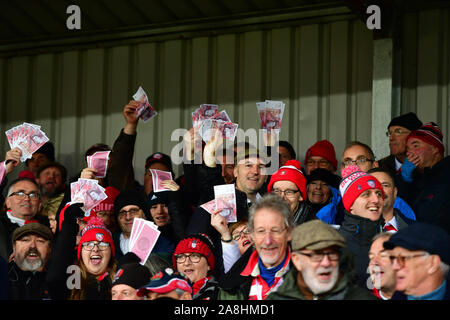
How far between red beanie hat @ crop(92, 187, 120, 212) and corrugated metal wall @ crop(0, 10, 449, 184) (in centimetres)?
267

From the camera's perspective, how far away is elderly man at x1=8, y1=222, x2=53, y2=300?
6.00 metres

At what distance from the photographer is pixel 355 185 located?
5.79 meters

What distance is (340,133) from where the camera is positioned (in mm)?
8961

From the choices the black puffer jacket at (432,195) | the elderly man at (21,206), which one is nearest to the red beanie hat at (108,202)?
the elderly man at (21,206)

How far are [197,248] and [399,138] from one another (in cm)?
272

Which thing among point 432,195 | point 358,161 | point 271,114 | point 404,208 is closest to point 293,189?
point 404,208

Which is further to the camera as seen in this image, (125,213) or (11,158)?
(11,158)

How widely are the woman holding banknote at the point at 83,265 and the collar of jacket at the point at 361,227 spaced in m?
1.93

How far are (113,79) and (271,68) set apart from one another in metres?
2.26

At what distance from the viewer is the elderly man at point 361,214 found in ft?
17.2

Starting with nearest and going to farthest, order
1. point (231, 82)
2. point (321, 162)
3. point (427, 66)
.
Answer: point (321, 162), point (427, 66), point (231, 82)

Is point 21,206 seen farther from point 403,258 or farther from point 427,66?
point 427,66

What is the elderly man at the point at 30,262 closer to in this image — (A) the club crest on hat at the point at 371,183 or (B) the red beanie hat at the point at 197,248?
(B) the red beanie hat at the point at 197,248

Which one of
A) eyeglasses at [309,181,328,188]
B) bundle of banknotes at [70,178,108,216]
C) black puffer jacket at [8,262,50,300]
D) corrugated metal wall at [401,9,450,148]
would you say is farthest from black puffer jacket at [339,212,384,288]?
corrugated metal wall at [401,9,450,148]
